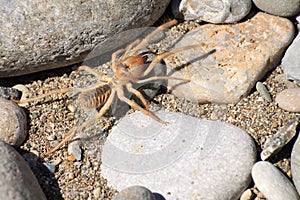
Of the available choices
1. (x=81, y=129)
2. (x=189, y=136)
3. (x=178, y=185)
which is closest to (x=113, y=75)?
(x=81, y=129)

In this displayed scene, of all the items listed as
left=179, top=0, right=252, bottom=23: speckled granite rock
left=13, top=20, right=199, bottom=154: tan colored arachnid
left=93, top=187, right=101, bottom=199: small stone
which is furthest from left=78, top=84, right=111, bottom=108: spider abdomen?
left=179, top=0, right=252, bottom=23: speckled granite rock

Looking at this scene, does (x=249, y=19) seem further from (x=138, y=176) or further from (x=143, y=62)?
(x=138, y=176)

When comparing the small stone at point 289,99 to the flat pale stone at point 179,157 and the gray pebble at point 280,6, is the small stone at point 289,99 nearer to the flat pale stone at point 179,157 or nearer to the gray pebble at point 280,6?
the flat pale stone at point 179,157

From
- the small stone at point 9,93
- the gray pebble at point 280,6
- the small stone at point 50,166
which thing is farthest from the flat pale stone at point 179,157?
the gray pebble at point 280,6

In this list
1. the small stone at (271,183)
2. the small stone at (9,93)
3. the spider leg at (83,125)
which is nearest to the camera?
the small stone at (271,183)

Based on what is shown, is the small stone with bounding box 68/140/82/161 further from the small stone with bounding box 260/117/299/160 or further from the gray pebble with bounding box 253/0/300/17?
the gray pebble with bounding box 253/0/300/17

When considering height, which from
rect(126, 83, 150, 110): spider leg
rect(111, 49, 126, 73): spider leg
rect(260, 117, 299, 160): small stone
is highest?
rect(111, 49, 126, 73): spider leg
